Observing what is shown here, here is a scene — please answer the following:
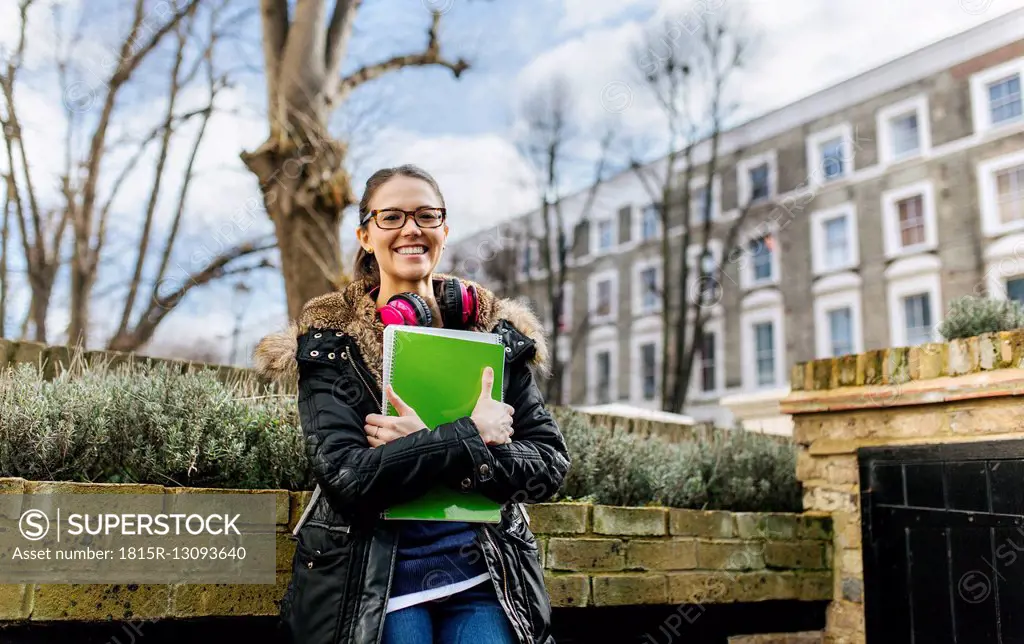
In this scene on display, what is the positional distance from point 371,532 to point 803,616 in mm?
3614

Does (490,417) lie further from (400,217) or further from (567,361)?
(567,361)

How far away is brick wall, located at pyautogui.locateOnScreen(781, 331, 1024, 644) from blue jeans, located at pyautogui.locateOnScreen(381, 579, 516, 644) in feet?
10.2

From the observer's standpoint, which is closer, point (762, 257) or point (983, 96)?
point (983, 96)

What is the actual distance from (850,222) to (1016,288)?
17.3 feet

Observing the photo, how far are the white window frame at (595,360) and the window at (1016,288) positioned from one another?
14.0 metres

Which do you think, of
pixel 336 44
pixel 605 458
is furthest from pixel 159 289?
pixel 605 458

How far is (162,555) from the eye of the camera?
10.2 ft

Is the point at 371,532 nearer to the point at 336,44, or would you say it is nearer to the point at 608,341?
the point at 336,44

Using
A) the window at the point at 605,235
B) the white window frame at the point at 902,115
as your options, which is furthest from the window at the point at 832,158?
the window at the point at 605,235

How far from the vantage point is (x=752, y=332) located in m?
27.3

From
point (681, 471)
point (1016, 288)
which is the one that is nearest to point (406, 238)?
point (681, 471)

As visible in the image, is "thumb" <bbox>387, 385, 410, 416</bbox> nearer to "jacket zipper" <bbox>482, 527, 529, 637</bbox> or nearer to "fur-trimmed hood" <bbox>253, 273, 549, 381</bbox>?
"fur-trimmed hood" <bbox>253, 273, 549, 381</bbox>

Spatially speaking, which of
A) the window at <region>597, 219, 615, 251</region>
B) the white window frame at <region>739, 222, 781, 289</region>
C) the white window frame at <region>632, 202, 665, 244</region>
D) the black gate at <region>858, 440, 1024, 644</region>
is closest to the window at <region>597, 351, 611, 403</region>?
the window at <region>597, 219, 615, 251</region>

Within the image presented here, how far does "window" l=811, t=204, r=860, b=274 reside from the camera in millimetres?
24781
